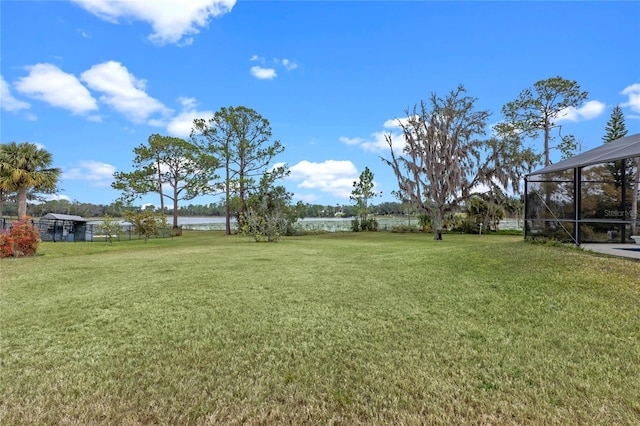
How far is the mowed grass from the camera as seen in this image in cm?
187

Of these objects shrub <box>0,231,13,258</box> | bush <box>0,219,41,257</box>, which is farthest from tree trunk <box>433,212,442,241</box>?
shrub <box>0,231,13,258</box>

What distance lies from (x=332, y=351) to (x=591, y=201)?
10030 millimetres

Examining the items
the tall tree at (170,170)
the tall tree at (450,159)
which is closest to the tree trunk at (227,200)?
the tall tree at (170,170)

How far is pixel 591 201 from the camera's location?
29.6 ft

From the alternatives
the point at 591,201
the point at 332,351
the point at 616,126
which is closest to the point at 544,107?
the point at 616,126

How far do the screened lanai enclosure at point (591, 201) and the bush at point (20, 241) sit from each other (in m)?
15.9

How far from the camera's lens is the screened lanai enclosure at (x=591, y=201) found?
8.56 m

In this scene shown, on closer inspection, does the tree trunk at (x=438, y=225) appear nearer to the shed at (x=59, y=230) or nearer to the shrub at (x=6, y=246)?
the shrub at (x=6, y=246)

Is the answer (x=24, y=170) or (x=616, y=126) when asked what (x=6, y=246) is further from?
(x=616, y=126)

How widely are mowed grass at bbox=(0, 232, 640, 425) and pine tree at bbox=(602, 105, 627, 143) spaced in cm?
2731

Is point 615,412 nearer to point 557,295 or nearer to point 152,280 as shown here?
point 557,295

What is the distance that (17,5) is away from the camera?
7332mm

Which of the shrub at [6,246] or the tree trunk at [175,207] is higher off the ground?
the tree trunk at [175,207]

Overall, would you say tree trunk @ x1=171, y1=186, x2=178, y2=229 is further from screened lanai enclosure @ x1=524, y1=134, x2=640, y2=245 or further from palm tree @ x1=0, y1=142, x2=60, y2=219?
screened lanai enclosure @ x1=524, y1=134, x2=640, y2=245
